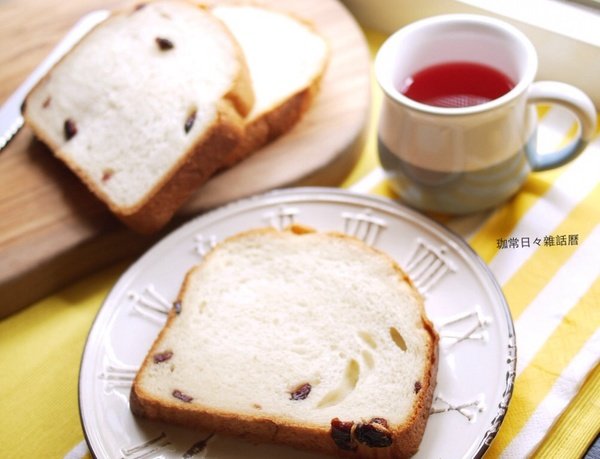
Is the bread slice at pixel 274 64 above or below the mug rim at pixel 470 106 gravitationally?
below

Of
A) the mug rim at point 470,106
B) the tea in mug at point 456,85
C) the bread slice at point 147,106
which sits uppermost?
the mug rim at point 470,106

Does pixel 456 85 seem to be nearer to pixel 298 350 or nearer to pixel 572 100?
pixel 572 100

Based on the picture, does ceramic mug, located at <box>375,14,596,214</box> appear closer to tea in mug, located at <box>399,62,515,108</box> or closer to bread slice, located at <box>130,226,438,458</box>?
tea in mug, located at <box>399,62,515,108</box>

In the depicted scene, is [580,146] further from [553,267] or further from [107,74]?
[107,74]

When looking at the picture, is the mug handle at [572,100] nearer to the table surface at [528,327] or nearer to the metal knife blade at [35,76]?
the table surface at [528,327]

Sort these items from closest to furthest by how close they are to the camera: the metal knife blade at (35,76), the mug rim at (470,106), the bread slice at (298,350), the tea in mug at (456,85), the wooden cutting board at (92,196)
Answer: the bread slice at (298,350), the mug rim at (470,106), the tea in mug at (456,85), the wooden cutting board at (92,196), the metal knife blade at (35,76)

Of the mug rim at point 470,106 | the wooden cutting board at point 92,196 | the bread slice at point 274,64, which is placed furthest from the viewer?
the bread slice at point 274,64

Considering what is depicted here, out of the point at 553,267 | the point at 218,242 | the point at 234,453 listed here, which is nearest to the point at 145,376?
the point at 234,453

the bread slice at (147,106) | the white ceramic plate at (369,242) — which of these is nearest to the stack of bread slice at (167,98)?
the bread slice at (147,106)
